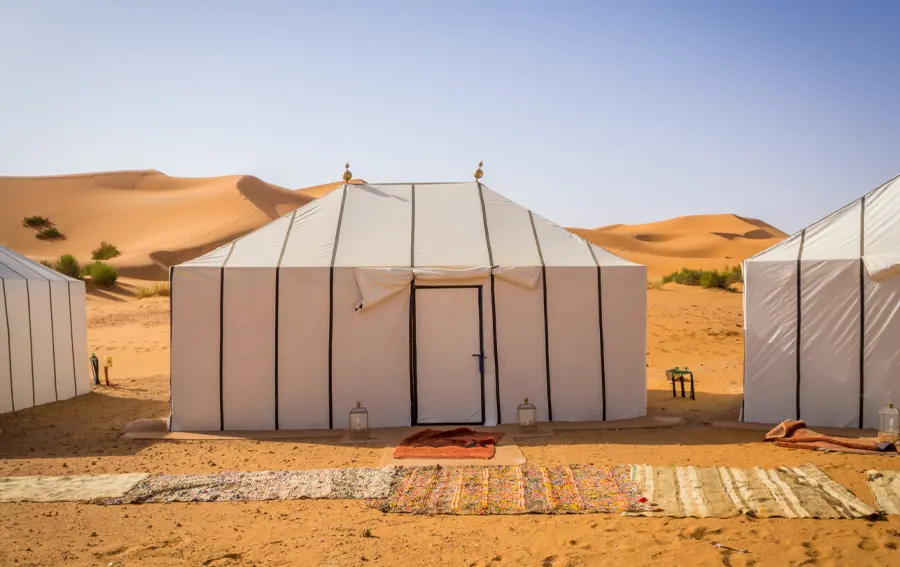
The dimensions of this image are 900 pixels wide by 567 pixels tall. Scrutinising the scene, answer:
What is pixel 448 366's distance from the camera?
826cm

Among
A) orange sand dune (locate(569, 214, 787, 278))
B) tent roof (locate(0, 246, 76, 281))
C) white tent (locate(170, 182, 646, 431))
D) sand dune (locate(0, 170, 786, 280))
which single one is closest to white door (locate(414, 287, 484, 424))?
white tent (locate(170, 182, 646, 431))

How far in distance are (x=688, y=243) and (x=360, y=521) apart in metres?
54.5

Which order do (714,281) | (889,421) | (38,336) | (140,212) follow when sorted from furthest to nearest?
(140,212)
(714,281)
(38,336)
(889,421)

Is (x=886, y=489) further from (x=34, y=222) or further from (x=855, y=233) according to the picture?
(x=34, y=222)

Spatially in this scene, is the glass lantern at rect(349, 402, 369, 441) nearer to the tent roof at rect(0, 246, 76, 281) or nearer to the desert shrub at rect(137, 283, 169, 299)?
the tent roof at rect(0, 246, 76, 281)

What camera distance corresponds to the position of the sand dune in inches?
1431

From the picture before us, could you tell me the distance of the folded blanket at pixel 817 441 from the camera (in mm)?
6570

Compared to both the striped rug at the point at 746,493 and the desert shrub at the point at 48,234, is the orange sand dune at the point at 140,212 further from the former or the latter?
the striped rug at the point at 746,493

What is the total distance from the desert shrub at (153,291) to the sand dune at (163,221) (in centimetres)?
560

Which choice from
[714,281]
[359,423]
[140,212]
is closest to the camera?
[359,423]

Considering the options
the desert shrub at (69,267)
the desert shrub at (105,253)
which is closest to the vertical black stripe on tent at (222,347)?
the desert shrub at (69,267)

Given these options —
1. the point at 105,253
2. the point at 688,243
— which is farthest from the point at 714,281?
the point at 688,243

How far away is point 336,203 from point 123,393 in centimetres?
500

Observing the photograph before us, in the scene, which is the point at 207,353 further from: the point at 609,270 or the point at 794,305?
the point at 794,305
